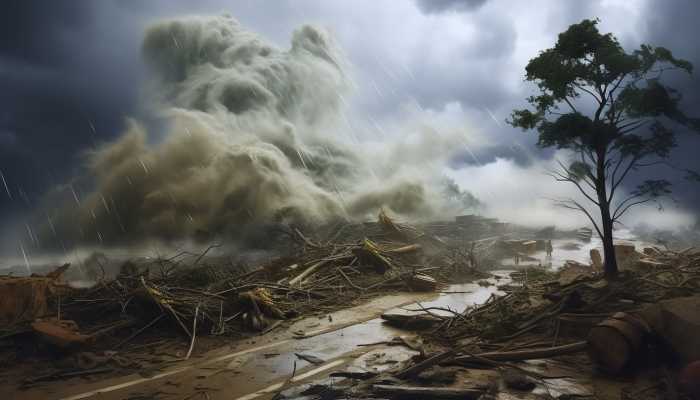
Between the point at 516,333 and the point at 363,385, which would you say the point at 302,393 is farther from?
the point at 516,333

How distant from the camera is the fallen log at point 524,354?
5625mm

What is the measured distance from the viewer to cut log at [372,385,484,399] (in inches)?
184

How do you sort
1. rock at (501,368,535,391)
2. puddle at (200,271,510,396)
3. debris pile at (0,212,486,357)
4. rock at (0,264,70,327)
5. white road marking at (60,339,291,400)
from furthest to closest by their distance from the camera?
rock at (0,264,70,327), debris pile at (0,212,486,357), puddle at (200,271,510,396), white road marking at (60,339,291,400), rock at (501,368,535,391)

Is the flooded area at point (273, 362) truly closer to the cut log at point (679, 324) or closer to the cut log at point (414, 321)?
the cut log at point (414, 321)

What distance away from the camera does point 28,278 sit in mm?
9336

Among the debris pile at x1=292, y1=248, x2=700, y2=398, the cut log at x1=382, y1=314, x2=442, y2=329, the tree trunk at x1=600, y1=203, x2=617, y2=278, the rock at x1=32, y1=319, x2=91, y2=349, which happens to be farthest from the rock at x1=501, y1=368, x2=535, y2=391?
the tree trunk at x1=600, y1=203, x2=617, y2=278

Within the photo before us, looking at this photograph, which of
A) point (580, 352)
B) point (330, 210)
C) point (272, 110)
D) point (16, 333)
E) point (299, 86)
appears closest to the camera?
point (580, 352)

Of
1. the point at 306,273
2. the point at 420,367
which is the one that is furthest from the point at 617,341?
the point at 306,273

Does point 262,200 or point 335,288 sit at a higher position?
point 262,200

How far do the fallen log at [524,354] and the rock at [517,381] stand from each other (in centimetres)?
62

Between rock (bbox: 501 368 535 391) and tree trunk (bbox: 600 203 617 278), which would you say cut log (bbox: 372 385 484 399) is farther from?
tree trunk (bbox: 600 203 617 278)

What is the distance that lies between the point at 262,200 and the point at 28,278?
27.6 metres

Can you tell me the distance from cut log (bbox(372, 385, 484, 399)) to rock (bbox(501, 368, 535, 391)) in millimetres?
463

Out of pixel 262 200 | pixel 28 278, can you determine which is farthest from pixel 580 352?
pixel 262 200
